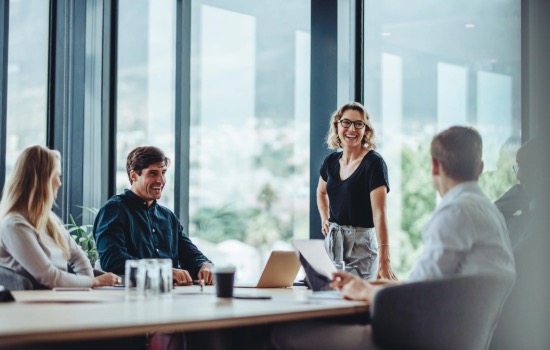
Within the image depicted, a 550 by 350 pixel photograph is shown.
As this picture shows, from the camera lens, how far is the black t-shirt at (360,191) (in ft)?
15.1

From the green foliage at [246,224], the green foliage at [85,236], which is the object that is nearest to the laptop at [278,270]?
the green foliage at [246,224]

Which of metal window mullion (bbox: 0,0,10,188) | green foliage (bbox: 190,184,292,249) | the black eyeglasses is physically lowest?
green foliage (bbox: 190,184,292,249)

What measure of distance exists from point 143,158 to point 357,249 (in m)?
1.32

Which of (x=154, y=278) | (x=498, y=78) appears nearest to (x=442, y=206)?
(x=154, y=278)

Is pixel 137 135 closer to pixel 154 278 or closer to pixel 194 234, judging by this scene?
pixel 194 234

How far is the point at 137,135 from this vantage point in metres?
6.88

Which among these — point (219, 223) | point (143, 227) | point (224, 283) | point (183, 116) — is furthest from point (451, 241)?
point (183, 116)

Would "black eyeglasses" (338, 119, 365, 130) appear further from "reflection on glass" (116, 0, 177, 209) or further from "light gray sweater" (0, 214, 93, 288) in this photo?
"reflection on glass" (116, 0, 177, 209)

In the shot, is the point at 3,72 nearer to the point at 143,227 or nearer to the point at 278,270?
the point at 143,227

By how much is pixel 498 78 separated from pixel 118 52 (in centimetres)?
361

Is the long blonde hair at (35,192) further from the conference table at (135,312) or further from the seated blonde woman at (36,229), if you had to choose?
the conference table at (135,312)

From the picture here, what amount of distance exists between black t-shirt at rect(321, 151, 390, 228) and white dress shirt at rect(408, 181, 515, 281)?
1.80m

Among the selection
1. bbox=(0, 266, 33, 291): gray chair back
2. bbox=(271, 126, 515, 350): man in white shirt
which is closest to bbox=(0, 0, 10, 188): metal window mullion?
bbox=(0, 266, 33, 291): gray chair back

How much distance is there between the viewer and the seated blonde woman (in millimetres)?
3303
